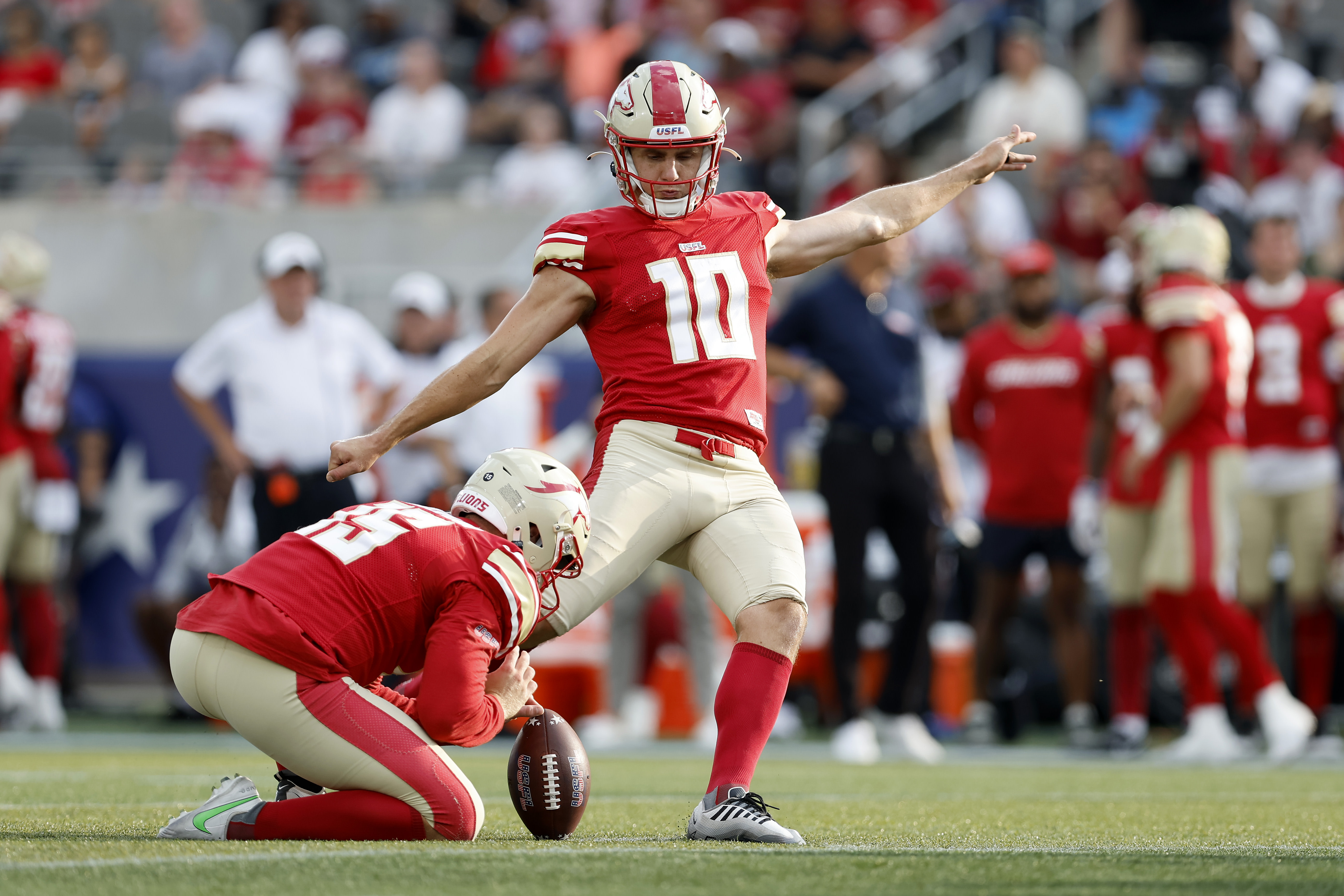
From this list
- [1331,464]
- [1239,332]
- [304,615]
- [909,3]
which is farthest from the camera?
[909,3]

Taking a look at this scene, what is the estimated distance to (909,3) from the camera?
48.8ft

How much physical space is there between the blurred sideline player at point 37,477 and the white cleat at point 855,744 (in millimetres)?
4262

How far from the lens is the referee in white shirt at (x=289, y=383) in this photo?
828 centimetres

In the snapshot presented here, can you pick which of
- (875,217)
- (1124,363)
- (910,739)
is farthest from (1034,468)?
(875,217)

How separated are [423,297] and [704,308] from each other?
5.31 m

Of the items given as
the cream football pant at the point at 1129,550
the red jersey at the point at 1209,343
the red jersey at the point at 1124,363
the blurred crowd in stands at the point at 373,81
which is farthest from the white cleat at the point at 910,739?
the blurred crowd in stands at the point at 373,81

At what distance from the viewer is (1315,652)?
879cm

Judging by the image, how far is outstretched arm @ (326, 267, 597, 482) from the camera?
14.6 ft

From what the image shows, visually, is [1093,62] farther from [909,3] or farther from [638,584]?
[638,584]

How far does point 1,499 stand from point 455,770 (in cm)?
629

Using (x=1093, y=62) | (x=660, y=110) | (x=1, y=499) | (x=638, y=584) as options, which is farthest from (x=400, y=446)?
(x=1093, y=62)

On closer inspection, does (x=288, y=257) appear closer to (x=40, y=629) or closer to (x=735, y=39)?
(x=40, y=629)

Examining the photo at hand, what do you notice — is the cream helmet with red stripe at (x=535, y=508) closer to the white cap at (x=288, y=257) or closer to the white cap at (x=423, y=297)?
the white cap at (x=288, y=257)

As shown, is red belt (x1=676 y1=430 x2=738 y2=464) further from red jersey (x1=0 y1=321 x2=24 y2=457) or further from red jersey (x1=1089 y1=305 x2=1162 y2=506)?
red jersey (x1=0 y1=321 x2=24 y2=457)
